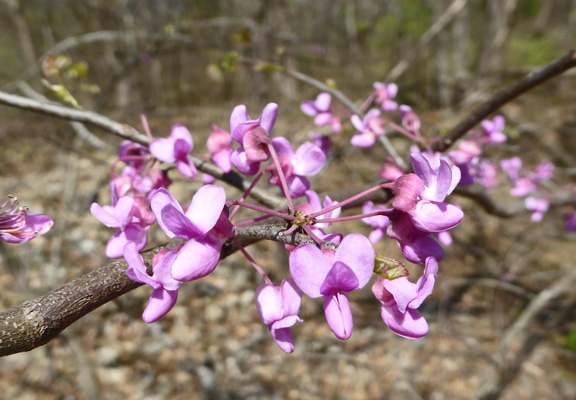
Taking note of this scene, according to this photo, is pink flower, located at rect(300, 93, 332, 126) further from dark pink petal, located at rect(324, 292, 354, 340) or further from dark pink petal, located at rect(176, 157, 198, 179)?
dark pink petal, located at rect(324, 292, 354, 340)

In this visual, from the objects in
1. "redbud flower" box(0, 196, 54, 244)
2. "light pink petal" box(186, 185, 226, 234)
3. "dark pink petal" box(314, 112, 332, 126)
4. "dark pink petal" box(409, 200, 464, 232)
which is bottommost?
"dark pink petal" box(314, 112, 332, 126)

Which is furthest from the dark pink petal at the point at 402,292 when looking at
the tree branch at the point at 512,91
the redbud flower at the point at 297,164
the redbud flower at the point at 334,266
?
the tree branch at the point at 512,91

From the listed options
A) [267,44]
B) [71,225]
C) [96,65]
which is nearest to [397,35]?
[267,44]

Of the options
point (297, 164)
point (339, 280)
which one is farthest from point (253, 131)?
point (339, 280)

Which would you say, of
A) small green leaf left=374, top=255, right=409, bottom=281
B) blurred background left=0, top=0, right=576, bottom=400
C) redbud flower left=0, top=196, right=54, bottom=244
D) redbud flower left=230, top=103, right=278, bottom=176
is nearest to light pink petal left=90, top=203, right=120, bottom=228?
redbud flower left=0, top=196, right=54, bottom=244

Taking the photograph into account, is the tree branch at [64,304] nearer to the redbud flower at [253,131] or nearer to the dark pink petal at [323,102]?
the redbud flower at [253,131]

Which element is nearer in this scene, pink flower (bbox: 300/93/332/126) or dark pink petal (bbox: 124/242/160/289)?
dark pink petal (bbox: 124/242/160/289)

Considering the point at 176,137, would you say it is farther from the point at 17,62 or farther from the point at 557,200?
the point at 17,62
